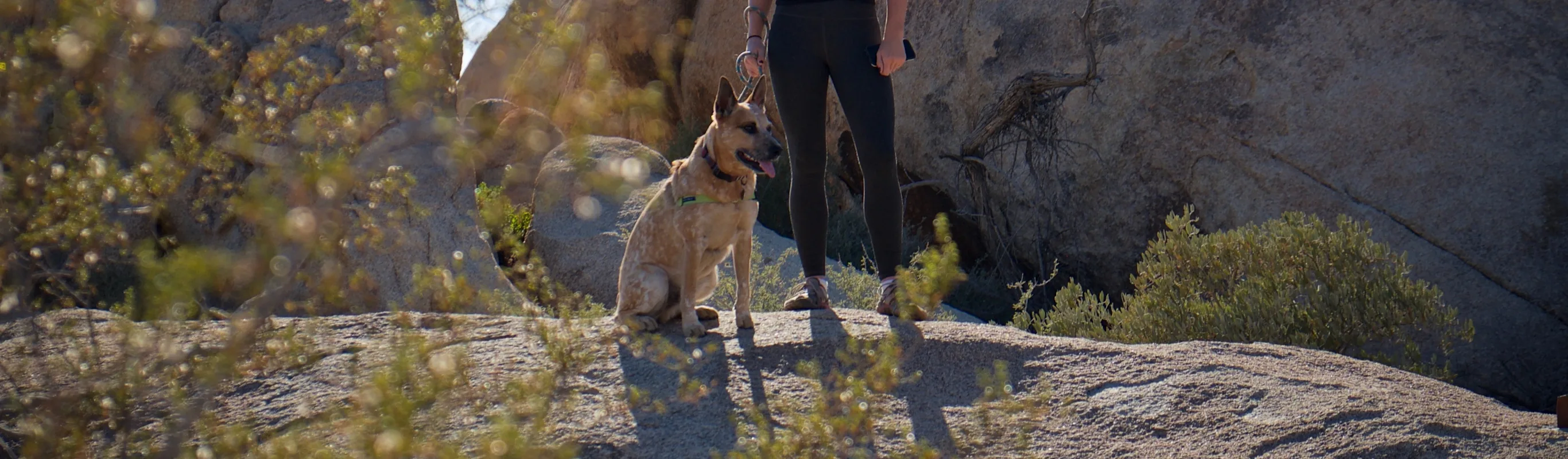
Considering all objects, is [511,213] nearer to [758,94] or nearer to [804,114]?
[758,94]

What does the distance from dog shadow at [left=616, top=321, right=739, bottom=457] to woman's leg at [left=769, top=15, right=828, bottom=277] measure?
0.70 meters

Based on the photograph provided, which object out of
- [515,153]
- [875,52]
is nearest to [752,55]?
[875,52]

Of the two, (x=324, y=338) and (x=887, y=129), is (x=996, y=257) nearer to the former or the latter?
(x=887, y=129)

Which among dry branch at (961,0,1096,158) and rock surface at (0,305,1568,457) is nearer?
rock surface at (0,305,1568,457)

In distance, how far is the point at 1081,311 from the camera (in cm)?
591

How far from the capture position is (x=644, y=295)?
4.37 metres

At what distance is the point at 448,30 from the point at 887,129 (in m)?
2.43

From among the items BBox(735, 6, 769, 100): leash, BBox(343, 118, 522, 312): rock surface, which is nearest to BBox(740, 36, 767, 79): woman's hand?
BBox(735, 6, 769, 100): leash

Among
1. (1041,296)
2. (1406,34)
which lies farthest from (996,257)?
(1406,34)

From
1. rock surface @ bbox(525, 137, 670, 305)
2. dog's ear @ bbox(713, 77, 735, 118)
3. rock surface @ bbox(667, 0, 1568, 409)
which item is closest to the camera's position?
dog's ear @ bbox(713, 77, 735, 118)

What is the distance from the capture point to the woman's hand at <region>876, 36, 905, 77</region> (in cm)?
432

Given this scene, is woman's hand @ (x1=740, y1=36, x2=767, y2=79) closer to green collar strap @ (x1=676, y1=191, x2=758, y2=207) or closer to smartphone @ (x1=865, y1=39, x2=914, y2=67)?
smartphone @ (x1=865, y1=39, x2=914, y2=67)

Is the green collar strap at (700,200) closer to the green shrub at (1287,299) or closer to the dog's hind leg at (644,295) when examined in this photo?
the dog's hind leg at (644,295)

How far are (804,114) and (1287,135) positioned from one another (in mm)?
3682
